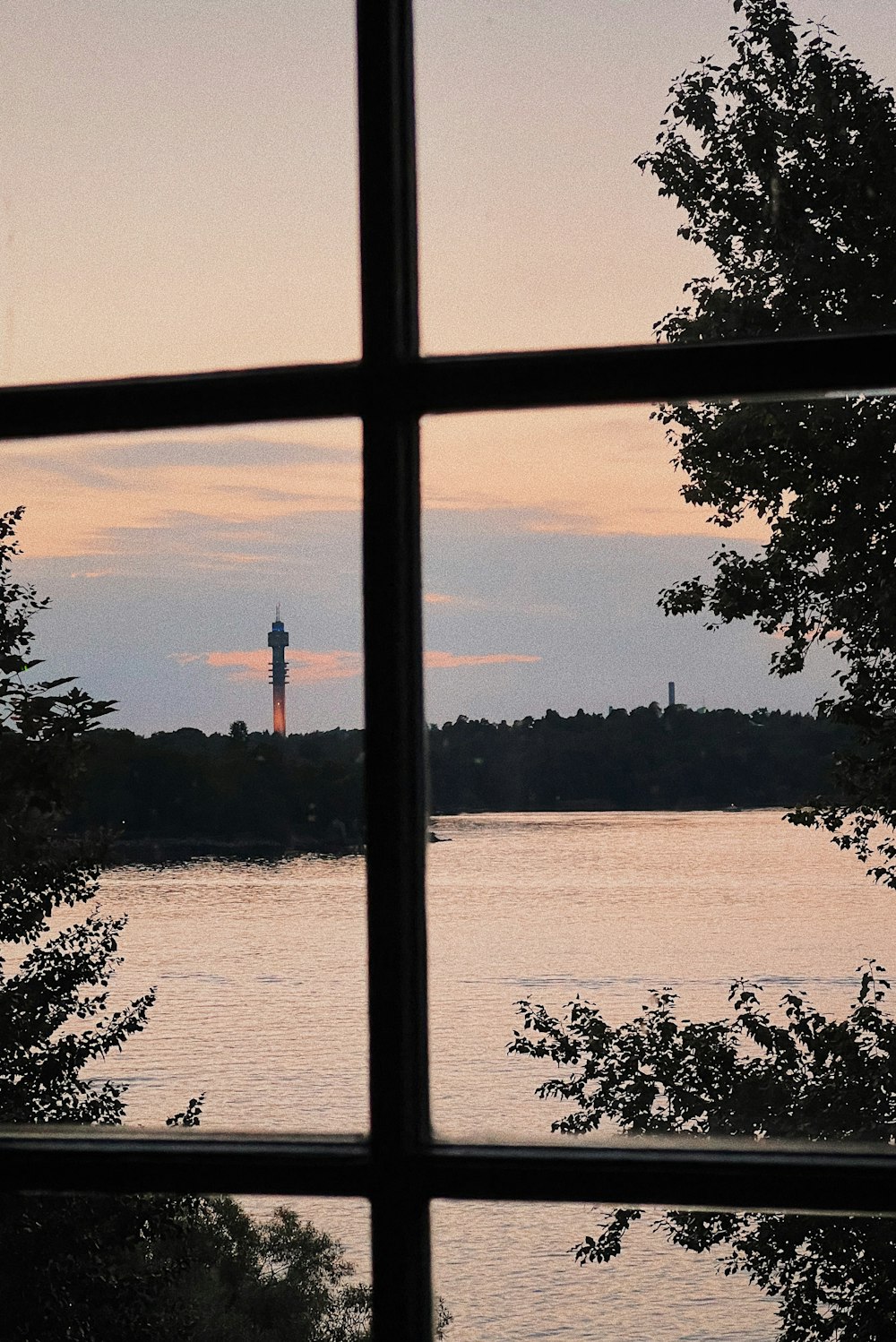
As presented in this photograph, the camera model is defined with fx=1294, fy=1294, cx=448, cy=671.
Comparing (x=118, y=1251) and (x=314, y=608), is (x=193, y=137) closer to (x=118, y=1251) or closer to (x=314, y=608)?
(x=314, y=608)

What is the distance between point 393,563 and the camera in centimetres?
107

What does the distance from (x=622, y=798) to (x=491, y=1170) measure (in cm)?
35

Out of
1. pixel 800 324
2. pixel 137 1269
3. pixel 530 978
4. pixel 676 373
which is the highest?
pixel 800 324

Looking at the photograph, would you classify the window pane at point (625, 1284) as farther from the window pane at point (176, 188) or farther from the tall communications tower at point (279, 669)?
the window pane at point (176, 188)

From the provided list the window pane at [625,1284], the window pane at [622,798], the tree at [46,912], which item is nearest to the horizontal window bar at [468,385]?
the window pane at [622,798]

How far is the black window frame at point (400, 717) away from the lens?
39.4 inches

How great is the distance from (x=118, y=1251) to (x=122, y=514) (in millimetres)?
724

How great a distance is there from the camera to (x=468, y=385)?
41.9 inches

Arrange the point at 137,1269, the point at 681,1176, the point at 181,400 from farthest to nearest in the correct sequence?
the point at 137,1269
the point at 181,400
the point at 681,1176

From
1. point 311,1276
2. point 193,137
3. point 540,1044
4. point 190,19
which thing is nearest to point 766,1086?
point 540,1044

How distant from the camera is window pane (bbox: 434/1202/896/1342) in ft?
3.75

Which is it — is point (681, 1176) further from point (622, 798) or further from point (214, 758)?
point (214, 758)

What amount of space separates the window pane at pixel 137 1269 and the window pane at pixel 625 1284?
20cm

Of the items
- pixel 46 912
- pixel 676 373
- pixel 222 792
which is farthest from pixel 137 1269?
pixel 676 373
